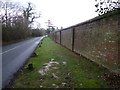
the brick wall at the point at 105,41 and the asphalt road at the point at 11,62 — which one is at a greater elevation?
the brick wall at the point at 105,41

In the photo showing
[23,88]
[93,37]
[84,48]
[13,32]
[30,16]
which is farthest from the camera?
[30,16]

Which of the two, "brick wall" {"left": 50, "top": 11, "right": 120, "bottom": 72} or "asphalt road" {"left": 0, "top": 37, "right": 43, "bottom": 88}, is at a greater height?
"brick wall" {"left": 50, "top": 11, "right": 120, "bottom": 72}

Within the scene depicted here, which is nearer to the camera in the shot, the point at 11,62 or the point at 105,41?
the point at 105,41

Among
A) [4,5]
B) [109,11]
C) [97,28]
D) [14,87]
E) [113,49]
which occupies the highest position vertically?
[4,5]

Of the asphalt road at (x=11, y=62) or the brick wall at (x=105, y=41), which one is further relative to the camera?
the asphalt road at (x=11, y=62)

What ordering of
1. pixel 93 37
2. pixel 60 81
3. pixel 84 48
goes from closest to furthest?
pixel 60 81, pixel 93 37, pixel 84 48

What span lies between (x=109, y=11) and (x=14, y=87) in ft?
16.8

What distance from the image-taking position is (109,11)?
9.13 m

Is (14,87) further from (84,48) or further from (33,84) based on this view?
(84,48)

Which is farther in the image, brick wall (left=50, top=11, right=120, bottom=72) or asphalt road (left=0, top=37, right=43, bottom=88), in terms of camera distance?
asphalt road (left=0, top=37, right=43, bottom=88)

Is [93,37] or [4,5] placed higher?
[4,5]

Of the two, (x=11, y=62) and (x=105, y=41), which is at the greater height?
(x=105, y=41)

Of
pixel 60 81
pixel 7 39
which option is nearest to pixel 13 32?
pixel 7 39

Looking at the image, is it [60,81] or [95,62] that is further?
[95,62]
